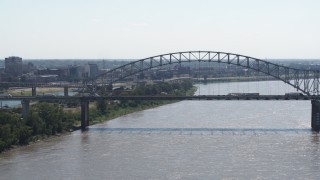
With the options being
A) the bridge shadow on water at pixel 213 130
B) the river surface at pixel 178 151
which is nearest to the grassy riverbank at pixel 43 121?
the river surface at pixel 178 151

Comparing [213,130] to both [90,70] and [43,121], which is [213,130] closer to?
[43,121]

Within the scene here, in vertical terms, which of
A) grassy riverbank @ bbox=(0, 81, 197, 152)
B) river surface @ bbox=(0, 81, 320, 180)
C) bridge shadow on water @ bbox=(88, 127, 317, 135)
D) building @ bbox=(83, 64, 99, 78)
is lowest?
river surface @ bbox=(0, 81, 320, 180)

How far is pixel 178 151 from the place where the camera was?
16844 millimetres

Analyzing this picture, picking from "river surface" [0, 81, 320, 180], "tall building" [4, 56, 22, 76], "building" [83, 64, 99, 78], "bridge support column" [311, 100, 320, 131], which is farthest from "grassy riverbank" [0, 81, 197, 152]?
"tall building" [4, 56, 22, 76]

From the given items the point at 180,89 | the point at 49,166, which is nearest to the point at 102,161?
the point at 49,166

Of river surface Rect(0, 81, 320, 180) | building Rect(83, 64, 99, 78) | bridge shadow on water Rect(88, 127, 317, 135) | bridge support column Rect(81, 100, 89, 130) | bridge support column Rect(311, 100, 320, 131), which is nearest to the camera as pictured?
river surface Rect(0, 81, 320, 180)

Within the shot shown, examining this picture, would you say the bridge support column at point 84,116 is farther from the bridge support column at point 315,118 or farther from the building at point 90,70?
the building at point 90,70

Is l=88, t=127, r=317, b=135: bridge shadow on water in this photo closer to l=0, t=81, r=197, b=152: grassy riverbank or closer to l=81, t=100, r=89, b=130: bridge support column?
l=81, t=100, r=89, b=130: bridge support column

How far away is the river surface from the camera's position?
1384 cm

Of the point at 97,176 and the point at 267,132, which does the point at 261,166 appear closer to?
the point at 97,176

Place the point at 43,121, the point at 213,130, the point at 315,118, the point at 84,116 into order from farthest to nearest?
the point at 84,116 < the point at 315,118 < the point at 213,130 < the point at 43,121

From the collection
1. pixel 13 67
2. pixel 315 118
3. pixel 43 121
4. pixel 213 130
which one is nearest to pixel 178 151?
pixel 213 130

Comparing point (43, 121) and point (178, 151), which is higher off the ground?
point (43, 121)

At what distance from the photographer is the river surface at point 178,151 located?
13844 millimetres
